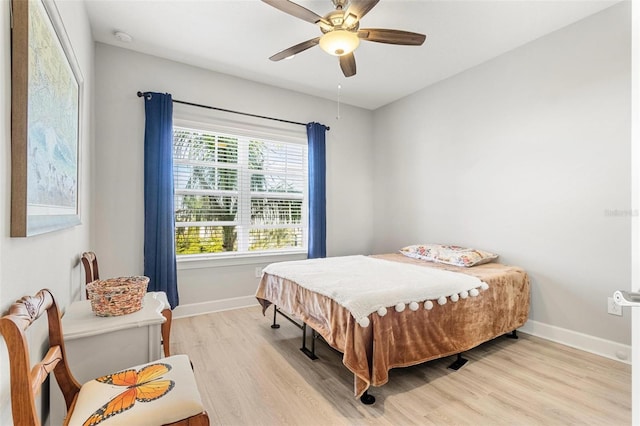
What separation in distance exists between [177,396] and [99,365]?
531 millimetres

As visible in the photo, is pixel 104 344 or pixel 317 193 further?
pixel 317 193

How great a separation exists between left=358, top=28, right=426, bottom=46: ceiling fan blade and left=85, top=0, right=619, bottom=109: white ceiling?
0.36m

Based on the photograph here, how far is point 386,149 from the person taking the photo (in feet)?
15.3

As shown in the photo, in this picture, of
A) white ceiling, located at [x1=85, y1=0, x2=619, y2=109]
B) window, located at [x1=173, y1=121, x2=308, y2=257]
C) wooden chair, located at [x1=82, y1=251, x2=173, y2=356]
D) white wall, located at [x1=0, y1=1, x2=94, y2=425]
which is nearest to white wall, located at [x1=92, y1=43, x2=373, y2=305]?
white ceiling, located at [x1=85, y1=0, x2=619, y2=109]

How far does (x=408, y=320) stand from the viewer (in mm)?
1983

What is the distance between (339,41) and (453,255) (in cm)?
230

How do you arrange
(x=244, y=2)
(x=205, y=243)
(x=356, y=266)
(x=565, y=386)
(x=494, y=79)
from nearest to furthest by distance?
(x=565, y=386), (x=244, y=2), (x=356, y=266), (x=494, y=79), (x=205, y=243)

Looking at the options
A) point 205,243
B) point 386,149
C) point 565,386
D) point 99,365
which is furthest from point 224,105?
point 565,386

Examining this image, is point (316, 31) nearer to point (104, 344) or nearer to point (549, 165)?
point (549, 165)

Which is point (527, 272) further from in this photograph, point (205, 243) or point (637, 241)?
point (205, 243)

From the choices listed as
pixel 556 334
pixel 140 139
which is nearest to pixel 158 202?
pixel 140 139

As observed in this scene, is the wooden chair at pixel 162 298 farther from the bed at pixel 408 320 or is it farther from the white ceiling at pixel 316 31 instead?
the white ceiling at pixel 316 31

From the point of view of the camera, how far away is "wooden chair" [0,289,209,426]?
842mm

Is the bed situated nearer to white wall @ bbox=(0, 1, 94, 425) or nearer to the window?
the window
